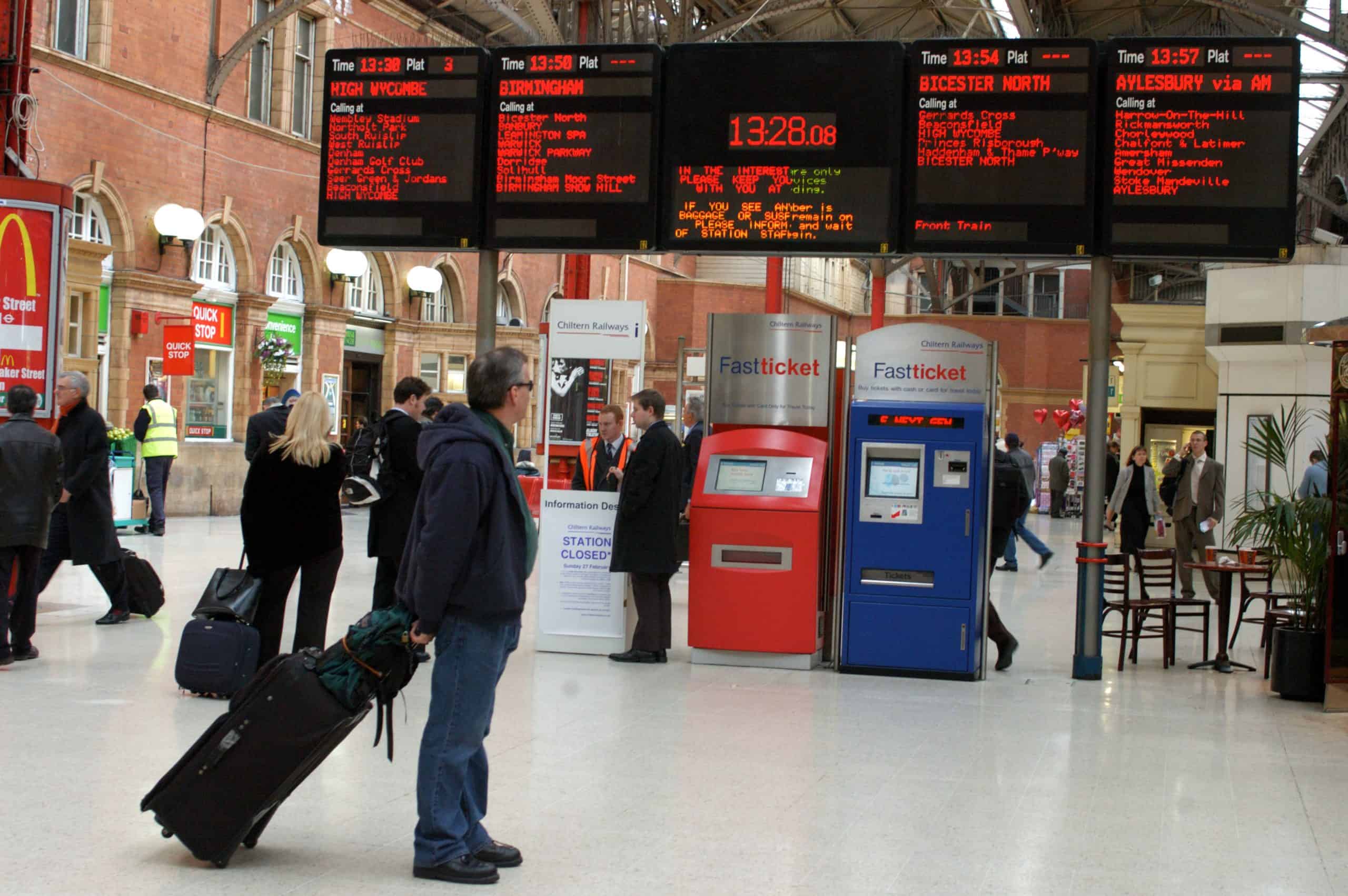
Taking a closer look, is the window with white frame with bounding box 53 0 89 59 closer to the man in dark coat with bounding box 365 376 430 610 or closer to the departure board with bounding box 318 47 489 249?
the departure board with bounding box 318 47 489 249

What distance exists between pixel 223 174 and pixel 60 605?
13274 mm

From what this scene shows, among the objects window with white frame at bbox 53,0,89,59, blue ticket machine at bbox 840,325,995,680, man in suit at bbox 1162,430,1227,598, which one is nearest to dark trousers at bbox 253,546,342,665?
blue ticket machine at bbox 840,325,995,680

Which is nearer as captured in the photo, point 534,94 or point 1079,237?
point 1079,237

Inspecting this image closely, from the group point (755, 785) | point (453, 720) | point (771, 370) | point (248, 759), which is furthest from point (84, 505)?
point (453, 720)

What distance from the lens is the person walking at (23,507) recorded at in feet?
26.0

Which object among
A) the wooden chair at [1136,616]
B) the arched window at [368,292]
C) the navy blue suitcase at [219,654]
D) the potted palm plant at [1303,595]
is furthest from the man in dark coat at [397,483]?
the arched window at [368,292]

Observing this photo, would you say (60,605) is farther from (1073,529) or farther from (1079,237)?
(1073,529)

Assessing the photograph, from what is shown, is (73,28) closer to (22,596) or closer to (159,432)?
(159,432)

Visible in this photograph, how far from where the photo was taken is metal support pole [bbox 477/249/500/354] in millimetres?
9477

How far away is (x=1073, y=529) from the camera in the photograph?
27.6 meters

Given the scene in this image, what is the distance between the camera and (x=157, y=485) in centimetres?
1689

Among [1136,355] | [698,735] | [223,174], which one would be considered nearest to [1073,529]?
[1136,355]

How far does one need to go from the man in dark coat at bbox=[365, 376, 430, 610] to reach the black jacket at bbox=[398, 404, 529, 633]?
4.05 m

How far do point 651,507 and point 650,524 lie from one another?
0.11 m
